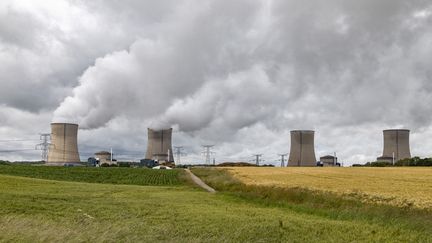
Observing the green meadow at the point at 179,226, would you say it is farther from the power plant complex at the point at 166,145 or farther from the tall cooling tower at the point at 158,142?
the tall cooling tower at the point at 158,142

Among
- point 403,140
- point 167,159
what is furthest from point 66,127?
point 403,140

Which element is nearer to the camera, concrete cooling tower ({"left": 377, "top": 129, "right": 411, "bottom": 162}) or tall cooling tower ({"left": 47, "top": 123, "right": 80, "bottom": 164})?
tall cooling tower ({"left": 47, "top": 123, "right": 80, "bottom": 164})

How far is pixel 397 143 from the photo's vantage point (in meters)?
113

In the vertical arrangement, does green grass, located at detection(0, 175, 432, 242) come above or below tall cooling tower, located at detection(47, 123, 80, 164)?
below

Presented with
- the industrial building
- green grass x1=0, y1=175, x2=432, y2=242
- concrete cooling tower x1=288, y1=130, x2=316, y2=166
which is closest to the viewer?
green grass x1=0, y1=175, x2=432, y2=242

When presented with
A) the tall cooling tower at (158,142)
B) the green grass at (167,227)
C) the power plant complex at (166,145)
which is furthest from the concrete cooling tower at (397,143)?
the green grass at (167,227)

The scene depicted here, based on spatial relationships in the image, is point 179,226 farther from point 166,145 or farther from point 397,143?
point 166,145

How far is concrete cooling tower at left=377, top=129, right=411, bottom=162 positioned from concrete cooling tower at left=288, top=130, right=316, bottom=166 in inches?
638

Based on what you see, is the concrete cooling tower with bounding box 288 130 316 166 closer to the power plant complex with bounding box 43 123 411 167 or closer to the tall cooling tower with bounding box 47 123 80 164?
the power plant complex with bounding box 43 123 411 167

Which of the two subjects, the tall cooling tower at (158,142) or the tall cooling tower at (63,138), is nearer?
the tall cooling tower at (63,138)

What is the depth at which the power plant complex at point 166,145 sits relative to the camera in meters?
97.2

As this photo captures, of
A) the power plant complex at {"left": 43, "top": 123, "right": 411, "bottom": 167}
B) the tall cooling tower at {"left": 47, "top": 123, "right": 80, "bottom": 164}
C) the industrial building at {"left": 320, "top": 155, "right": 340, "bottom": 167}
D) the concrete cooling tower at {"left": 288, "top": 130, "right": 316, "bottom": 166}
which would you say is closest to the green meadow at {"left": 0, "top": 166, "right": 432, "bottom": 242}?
the tall cooling tower at {"left": 47, "top": 123, "right": 80, "bottom": 164}

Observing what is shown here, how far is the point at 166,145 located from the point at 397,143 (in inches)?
2187

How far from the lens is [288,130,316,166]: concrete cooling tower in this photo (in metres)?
114
